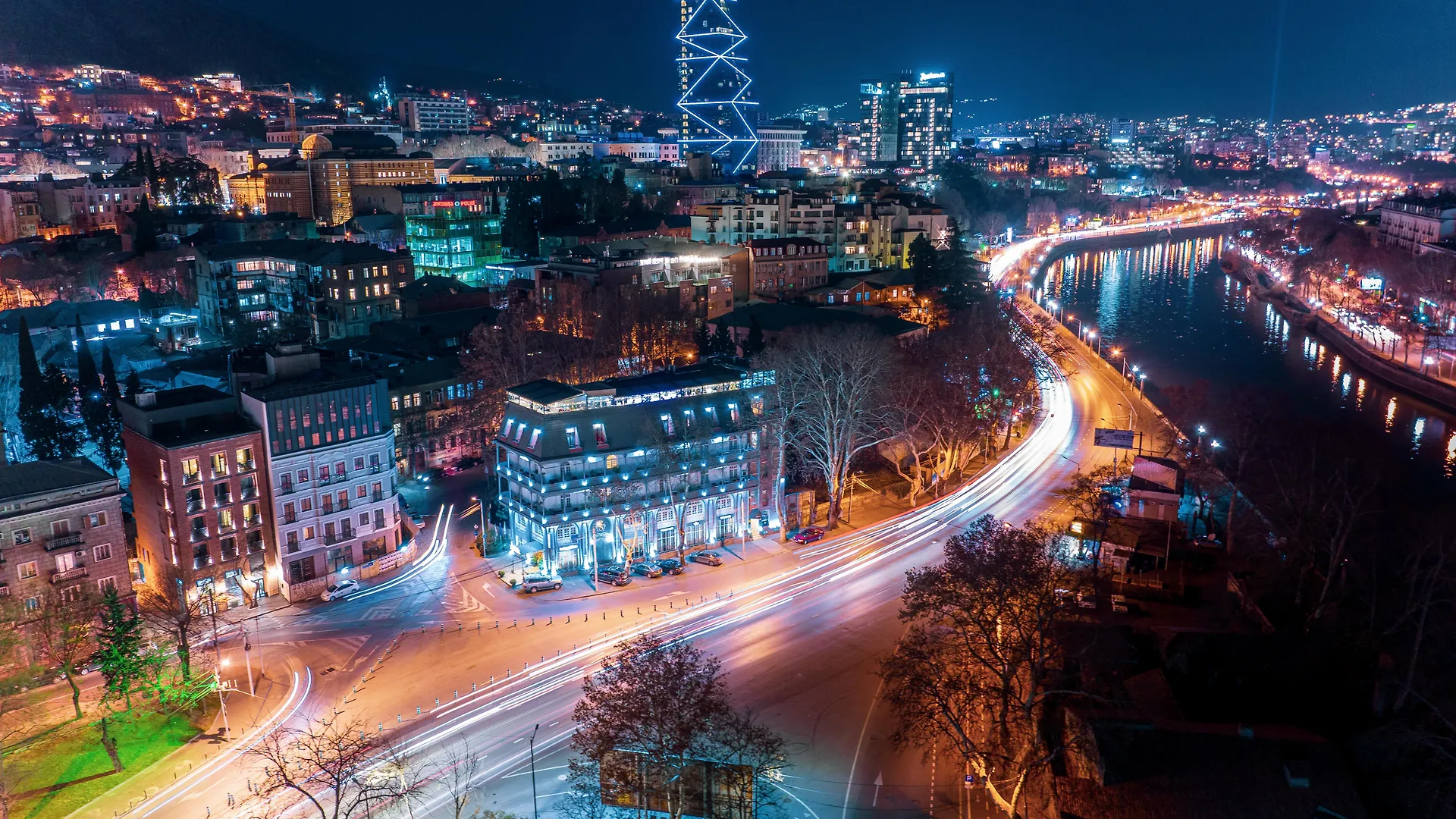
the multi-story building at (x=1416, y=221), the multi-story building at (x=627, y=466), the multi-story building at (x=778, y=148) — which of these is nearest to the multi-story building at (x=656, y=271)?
the multi-story building at (x=627, y=466)

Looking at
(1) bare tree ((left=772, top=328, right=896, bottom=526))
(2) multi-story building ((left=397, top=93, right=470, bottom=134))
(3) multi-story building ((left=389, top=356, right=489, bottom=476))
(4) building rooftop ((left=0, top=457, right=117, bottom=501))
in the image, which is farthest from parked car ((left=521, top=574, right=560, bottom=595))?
(2) multi-story building ((left=397, top=93, right=470, bottom=134))

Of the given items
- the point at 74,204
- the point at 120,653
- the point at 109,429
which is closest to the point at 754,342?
the point at 109,429

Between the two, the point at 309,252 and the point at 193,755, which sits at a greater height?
the point at 309,252

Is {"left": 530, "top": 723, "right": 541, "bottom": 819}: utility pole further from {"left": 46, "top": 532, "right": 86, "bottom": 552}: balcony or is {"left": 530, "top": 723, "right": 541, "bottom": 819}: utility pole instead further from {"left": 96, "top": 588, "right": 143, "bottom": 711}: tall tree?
{"left": 46, "top": 532, "right": 86, "bottom": 552}: balcony

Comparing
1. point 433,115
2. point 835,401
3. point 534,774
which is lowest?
point 534,774

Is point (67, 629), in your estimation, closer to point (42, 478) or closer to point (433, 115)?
point (42, 478)

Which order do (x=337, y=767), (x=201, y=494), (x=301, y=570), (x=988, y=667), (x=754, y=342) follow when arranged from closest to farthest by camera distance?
(x=337, y=767) < (x=988, y=667) < (x=201, y=494) < (x=301, y=570) < (x=754, y=342)

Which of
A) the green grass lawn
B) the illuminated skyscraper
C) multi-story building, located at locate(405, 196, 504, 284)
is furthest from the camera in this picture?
the illuminated skyscraper
